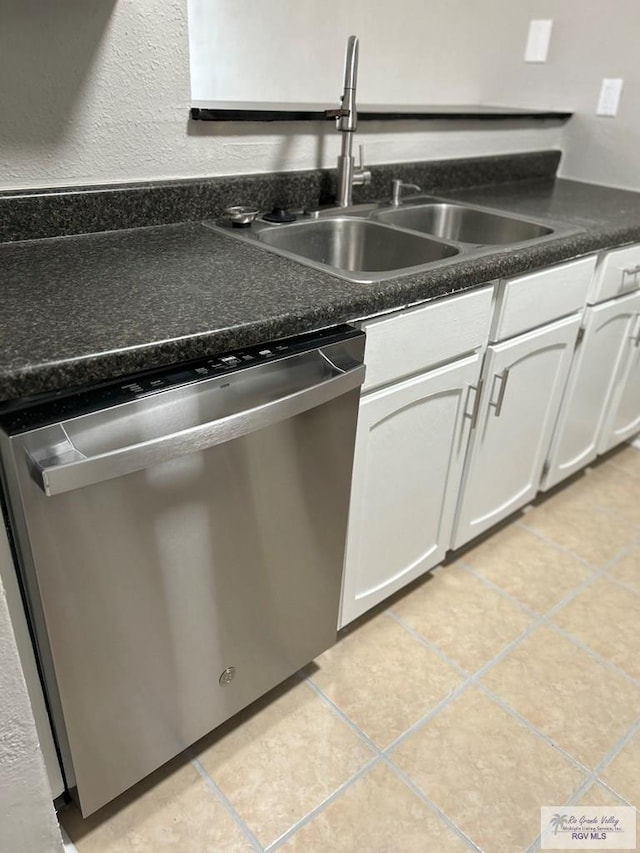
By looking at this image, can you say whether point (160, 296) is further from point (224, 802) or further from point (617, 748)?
point (617, 748)

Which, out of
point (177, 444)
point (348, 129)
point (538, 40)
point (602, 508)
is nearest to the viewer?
point (177, 444)

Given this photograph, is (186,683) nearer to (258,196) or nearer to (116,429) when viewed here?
(116,429)

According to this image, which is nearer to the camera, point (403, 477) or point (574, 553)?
point (403, 477)

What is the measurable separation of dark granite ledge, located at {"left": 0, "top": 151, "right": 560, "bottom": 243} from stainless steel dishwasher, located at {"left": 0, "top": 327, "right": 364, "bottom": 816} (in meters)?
0.58

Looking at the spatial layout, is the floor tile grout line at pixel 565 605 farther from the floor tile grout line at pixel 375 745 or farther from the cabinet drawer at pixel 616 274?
the cabinet drawer at pixel 616 274

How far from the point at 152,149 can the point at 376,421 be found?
2.50ft

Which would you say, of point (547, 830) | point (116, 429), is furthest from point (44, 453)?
point (547, 830)

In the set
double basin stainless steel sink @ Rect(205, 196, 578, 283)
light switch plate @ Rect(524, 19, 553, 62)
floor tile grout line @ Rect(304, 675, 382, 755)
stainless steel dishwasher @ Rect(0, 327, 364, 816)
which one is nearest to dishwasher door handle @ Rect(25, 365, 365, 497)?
stainless steel dishwasher @ Rect(0, 327, 364, 816)

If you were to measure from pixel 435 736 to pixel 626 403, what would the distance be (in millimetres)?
1359

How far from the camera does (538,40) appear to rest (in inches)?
91.6

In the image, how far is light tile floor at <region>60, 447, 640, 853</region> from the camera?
1.21 meters

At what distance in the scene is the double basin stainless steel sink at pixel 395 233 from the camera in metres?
1.48

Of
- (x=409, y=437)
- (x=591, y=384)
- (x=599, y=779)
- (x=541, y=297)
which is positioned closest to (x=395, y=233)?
(x=541, y=297)

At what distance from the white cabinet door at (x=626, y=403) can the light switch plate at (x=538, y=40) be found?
1080mm
